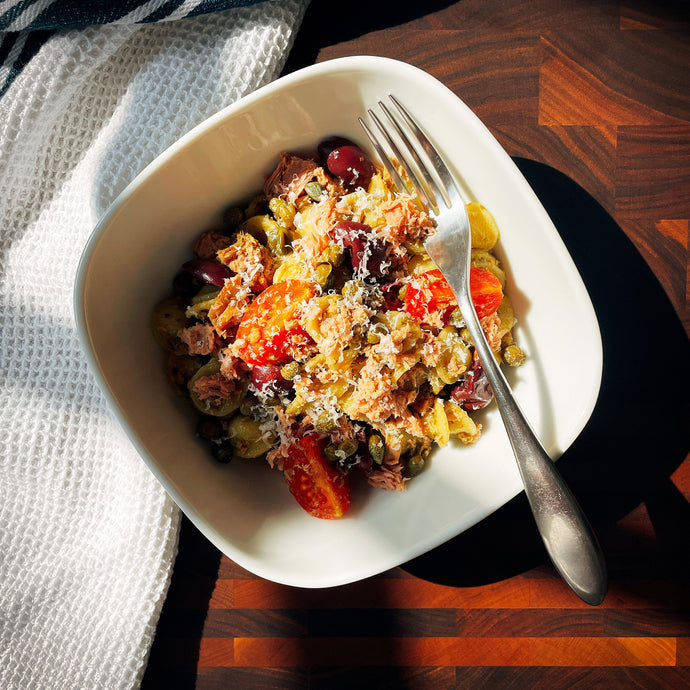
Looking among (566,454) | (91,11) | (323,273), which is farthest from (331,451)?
(91,11)

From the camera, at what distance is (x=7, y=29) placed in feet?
5.65

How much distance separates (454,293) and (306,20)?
101 cm

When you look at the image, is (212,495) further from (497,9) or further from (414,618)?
(497,9)

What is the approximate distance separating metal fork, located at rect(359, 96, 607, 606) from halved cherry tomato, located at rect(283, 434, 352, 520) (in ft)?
1.51

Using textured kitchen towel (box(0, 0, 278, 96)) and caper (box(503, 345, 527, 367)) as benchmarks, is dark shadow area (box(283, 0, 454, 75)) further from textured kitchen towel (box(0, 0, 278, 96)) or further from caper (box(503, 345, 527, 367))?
caper (box(503, 345, 527, 367))

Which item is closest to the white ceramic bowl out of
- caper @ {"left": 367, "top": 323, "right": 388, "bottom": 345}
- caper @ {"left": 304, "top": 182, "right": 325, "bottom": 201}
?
caper @ {"left": 304, "top": 182, "right": 325, "bottom": 201}

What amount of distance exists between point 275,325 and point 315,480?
406 millimetres

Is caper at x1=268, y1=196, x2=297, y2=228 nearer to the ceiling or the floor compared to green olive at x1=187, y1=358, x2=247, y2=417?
nearer to the ceiling

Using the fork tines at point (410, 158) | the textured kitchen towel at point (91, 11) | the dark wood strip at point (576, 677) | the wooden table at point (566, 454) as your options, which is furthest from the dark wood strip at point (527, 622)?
the textured kitchen towel at point (91, 11)

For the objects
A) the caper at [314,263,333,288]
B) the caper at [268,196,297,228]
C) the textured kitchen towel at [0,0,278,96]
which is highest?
the textured kitchen towel at [0,0,278,96]

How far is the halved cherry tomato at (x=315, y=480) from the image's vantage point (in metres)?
1.53

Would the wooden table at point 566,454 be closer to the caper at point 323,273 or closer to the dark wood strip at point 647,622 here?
the dark wood strip at point 647,622

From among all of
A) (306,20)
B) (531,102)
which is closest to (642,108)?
(531,102)

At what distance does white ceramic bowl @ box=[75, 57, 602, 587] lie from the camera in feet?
4.70
